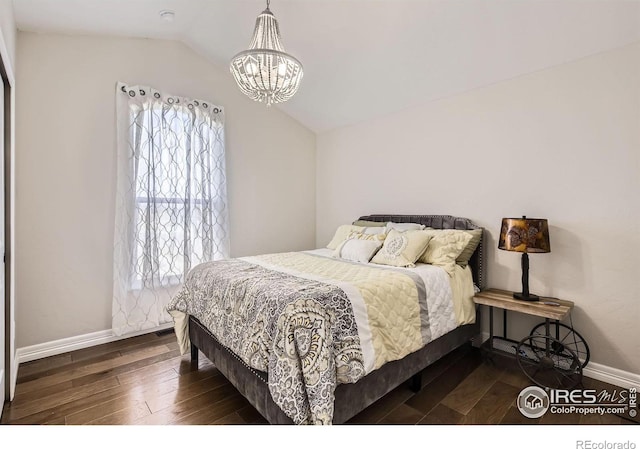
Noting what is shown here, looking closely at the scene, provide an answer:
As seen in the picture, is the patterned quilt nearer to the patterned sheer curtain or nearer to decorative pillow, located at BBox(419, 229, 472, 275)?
decorative pillow, located at BBox(419, 229, 472, 275)

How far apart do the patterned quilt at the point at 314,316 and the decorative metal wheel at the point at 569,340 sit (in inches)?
29.9

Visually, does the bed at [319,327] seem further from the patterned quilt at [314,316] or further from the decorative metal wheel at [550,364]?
the decorative metal wheel at [550,364]

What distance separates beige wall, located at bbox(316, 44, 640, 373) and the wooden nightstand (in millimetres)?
96

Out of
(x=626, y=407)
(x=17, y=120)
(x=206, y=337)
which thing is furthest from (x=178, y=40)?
(x=626, y=407)

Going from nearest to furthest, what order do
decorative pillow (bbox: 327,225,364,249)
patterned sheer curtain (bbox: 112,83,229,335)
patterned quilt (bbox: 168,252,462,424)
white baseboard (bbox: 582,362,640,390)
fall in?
patterned quilt (bbox: 168,252,462,424) < white baseboard (bbox: 582,362,640,390) < patterned sheer curtain (bbox: 112,83,229,335) < decorative pillow (bbox: 327,225,364,249)

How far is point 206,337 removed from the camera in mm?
2215

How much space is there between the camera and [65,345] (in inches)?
106

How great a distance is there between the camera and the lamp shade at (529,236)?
2227 mm

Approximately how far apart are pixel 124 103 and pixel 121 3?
2.57 feet

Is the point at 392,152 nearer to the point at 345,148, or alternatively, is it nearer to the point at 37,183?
the point at 345,148

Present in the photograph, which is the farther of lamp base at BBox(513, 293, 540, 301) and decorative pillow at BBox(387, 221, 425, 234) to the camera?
decorative pillow at BBox(387, 221, 425, 234)

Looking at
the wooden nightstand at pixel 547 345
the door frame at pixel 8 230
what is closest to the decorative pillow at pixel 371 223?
the wooden nightstand at pixel 547 345

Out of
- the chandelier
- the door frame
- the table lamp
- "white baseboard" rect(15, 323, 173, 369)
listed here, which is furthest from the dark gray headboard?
the door frame

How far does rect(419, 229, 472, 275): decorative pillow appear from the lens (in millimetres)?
A: 2531
